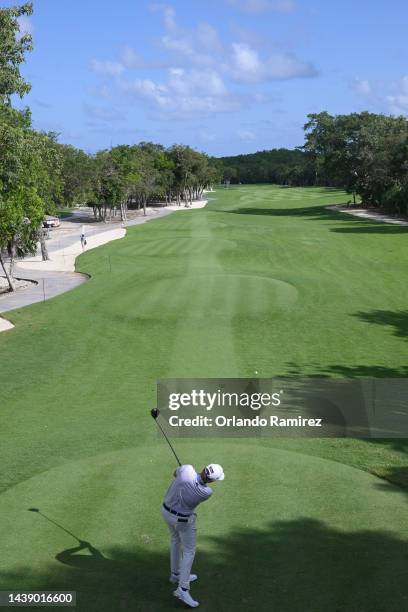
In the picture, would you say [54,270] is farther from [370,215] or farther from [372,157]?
[372,157]

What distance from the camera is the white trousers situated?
338 inches

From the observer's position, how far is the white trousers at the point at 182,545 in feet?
28.1

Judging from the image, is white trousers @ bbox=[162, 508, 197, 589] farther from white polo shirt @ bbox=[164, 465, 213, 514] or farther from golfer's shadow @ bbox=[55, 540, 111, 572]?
golfer's shadow @ bbox=[55, 540, 111, 572]

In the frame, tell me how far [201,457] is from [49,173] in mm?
42760

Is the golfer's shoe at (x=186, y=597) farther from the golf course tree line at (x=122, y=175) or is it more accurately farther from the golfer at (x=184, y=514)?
the golf course tree line at (x=122, y=175)

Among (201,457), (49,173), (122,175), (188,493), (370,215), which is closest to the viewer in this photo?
(188,493)

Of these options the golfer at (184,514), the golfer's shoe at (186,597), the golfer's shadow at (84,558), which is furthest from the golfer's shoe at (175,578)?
the golfer's shadow at (84,558)

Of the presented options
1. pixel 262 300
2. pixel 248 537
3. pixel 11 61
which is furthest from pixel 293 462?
pixel 11 61

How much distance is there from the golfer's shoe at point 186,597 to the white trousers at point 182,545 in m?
0.08

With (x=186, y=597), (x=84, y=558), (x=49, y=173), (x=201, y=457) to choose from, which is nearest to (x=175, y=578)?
(x=186, y=597)

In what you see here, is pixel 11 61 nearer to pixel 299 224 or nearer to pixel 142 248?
pixel 142 248

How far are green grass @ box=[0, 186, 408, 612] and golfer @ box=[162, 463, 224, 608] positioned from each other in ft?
1.11

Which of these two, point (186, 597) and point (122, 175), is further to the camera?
point (122, 175)

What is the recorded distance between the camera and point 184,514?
8.74m
